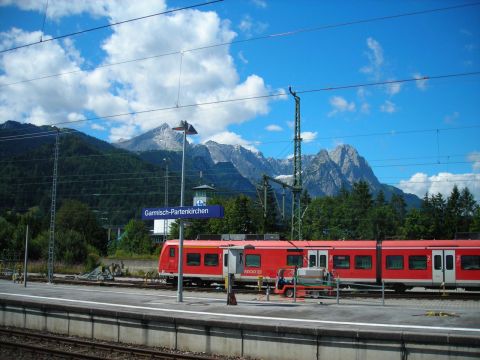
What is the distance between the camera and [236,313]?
16.8m

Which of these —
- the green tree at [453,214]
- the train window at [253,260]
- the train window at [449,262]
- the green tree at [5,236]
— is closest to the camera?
the train window at [449,262]

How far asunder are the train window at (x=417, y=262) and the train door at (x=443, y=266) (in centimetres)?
51

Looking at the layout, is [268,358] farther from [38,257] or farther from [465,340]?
[38,257]

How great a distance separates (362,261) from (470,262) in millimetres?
5790

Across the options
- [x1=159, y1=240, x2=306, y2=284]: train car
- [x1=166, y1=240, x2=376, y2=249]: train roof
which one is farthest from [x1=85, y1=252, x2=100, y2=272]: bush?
[x1=166, y1=240, x2=376, y2=249]: train roof

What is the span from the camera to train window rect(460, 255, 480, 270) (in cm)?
2597

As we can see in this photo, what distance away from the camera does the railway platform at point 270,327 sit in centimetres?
1170

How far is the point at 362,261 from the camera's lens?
28375mm

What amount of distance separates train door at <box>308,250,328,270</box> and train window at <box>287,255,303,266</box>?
23.3 inches

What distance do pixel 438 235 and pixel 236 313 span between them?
66509 mm

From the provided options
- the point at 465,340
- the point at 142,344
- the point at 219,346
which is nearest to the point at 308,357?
the point at 219,346

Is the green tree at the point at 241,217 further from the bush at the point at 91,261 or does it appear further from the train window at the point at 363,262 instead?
the train window at the point at 363,262

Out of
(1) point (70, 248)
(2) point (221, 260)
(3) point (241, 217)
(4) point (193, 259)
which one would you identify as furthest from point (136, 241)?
(2) point (221, 260)

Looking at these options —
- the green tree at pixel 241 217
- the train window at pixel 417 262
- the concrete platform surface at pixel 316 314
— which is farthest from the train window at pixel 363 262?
the green tree at pixel 241 217
